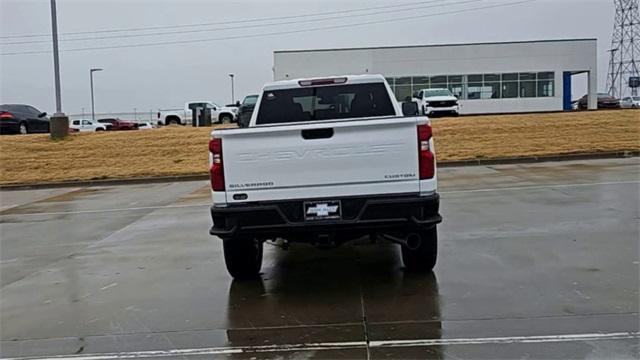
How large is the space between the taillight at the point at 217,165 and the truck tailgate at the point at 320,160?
4 centimetres

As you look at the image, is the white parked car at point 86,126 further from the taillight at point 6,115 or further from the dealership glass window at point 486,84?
the dealership glass window at point 486,84

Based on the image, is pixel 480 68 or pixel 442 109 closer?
pixel 442 109

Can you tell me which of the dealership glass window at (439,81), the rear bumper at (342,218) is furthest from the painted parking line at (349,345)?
the dealership glass window at (439,81)

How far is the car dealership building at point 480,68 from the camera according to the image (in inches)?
2023

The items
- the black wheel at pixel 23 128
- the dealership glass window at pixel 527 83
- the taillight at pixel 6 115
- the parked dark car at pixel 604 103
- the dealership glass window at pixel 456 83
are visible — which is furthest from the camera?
the dealership glass window at pixel 527 83

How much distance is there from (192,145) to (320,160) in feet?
65.8

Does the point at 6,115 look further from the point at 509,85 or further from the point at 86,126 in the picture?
the point at 509,85

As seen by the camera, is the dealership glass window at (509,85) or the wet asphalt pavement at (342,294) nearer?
the wet asphalt pavement at (342,294)

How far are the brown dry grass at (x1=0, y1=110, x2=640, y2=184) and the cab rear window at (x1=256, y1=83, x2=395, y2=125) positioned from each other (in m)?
12.7

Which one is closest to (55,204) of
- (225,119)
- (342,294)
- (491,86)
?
(342,294)

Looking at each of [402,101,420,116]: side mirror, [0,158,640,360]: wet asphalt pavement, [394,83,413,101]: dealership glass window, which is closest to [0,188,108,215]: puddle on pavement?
[0,158,640,360]: wet asphalt pavement

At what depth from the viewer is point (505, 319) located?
17.0ft

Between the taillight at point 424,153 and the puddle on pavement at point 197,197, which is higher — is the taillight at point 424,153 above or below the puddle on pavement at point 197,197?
above

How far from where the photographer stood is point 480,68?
51.6 metres
